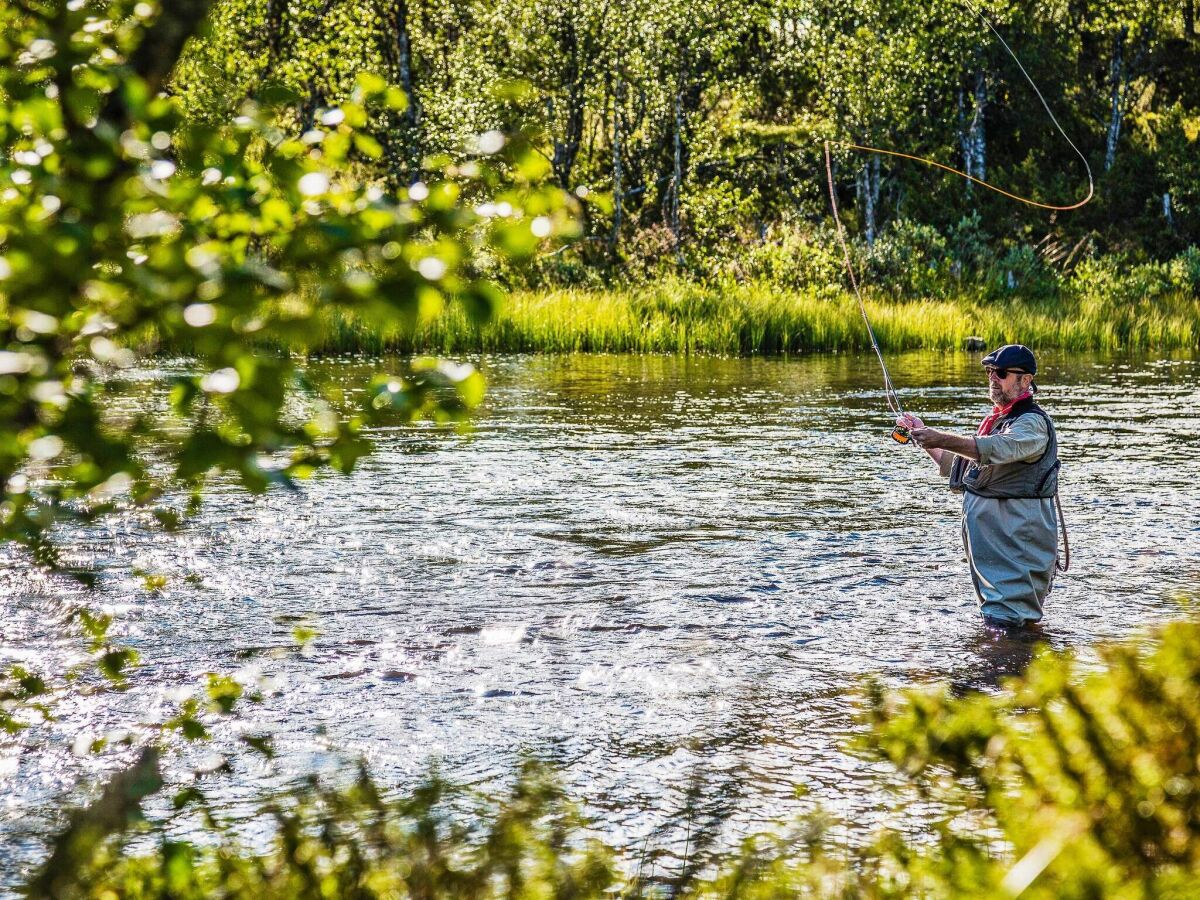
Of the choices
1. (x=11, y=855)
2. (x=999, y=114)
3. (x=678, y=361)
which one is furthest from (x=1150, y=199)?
(x=11, y=855)

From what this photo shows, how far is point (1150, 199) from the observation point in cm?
3953

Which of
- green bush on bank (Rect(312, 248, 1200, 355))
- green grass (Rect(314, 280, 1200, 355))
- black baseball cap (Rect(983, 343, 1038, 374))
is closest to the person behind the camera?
black baseball cap (Rect(983, 343, 1038, 374))

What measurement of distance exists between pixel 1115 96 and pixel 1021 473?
35433 millimetres

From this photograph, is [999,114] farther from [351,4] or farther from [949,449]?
[949,449]

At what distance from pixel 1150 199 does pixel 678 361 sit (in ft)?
64.7

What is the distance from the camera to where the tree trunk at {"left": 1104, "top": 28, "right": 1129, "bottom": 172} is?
39.8m

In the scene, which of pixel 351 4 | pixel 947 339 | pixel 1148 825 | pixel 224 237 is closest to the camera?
pixel 224 237

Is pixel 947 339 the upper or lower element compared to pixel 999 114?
lower

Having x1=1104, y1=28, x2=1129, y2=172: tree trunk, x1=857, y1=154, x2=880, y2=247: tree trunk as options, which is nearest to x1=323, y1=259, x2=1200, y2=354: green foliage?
x1=857, y1=154, x2=880, y2=247: tree trunk

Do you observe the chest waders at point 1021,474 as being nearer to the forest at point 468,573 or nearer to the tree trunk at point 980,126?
the forest at point 468,573

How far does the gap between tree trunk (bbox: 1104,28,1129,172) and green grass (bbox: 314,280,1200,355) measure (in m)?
12.2

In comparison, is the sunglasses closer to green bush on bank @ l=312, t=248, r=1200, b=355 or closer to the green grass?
green bush on bank @ l=312, t=248, r=1200, b=355

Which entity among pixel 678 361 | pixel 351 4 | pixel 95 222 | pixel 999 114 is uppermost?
pixel 351 4

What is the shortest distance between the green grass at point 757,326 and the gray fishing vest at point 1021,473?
1902cm
